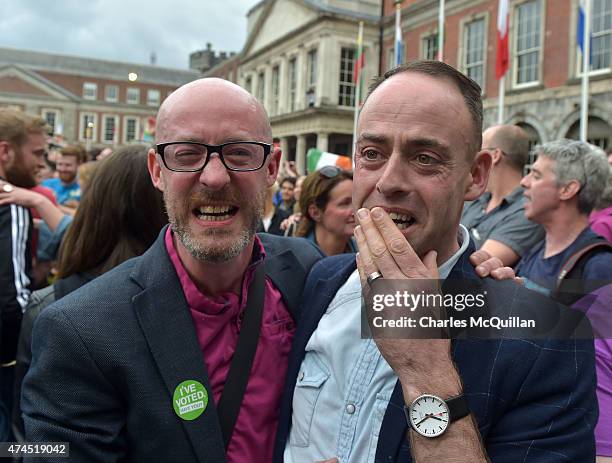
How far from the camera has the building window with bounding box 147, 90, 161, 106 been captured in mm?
71500

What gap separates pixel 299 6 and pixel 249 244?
114 feet

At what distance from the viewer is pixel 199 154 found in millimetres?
1891

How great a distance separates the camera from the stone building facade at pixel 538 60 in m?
16.6

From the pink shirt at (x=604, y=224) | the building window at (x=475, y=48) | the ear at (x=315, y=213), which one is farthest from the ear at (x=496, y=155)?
the building window at (x=475, y=48)

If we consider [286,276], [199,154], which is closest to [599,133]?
[286,276]

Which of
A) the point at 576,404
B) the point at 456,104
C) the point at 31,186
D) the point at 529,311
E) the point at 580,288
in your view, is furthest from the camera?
the point at 31,186

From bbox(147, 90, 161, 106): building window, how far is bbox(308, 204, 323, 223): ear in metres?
71.2

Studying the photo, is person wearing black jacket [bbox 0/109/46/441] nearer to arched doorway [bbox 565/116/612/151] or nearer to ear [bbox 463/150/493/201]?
ear [bbox 463/150/493/201]

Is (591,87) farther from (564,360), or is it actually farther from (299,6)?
(299,6)

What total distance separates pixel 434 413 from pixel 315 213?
360 cm

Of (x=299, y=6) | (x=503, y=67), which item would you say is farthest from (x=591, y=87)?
(x=299, y=6)

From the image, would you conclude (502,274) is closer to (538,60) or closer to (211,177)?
(211,177)

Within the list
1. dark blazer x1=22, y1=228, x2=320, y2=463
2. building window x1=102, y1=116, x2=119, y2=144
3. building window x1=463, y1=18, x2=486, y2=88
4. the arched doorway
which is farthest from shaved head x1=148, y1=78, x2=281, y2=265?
building window x1=102, y1=116, x2=119, y2=144

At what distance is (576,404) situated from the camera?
1.46 m
